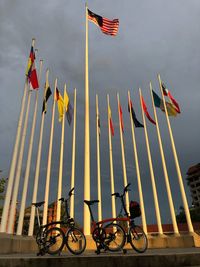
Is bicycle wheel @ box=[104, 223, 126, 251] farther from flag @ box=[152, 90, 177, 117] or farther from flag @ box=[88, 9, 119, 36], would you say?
flag @ box=[152, 90, 177, 117]

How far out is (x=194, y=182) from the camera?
103m

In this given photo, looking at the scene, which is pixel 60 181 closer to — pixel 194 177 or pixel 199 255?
pixel 199 255

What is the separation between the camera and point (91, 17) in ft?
65.6

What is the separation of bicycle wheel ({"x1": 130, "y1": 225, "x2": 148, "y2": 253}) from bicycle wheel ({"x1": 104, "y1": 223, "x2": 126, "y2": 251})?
12.8 inches

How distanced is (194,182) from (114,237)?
346ft

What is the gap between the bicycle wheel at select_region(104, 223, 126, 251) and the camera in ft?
23.8

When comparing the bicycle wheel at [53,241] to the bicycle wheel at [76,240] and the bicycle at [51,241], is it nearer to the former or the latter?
the bicycle at [51,241]

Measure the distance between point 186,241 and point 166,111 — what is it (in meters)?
12.7

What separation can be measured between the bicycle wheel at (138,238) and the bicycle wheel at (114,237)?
32 centimetres

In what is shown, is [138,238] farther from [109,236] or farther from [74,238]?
[74,238]

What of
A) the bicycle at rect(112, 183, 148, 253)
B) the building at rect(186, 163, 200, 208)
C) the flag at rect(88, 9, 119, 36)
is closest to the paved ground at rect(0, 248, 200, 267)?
the bicycle at rect(112, 183, 148, 253)

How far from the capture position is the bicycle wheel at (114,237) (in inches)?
286

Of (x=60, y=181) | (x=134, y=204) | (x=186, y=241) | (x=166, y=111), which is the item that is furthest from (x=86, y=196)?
(x=166, y=111)

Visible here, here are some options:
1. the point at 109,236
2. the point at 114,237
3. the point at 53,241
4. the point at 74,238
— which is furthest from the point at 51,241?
the point at 114,237
